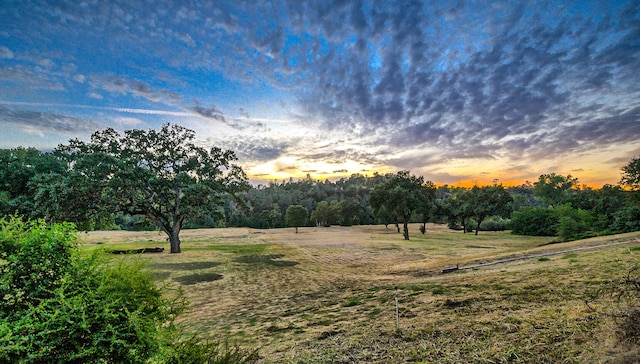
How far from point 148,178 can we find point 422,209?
124 ft

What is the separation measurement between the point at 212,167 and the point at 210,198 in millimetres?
3531

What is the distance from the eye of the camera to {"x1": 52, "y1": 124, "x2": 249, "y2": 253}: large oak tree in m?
24.4

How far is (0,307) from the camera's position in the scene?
323 cm

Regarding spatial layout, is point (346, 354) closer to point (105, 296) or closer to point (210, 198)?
point (105, 296)

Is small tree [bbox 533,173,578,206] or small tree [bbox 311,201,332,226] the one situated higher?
small tree [bbox 533,173,578,206]

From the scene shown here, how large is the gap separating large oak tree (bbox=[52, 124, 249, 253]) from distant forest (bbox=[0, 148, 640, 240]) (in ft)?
2.54

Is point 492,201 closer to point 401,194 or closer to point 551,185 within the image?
point 401,194

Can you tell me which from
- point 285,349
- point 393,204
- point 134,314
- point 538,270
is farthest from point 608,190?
point 134,314

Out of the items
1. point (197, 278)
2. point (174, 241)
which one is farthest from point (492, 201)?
point (197, 278)

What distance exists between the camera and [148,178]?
2662cm

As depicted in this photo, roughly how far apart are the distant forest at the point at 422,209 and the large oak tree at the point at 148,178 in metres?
0.78

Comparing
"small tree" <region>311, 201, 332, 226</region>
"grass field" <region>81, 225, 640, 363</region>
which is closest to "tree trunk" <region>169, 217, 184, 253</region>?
"grass field" <region>81, 225, 640, 363</region>

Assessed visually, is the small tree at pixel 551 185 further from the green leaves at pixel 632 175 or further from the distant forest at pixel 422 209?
the green leaves at pixel 632 175

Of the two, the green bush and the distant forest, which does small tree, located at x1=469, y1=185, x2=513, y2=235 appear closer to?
the distant forest
